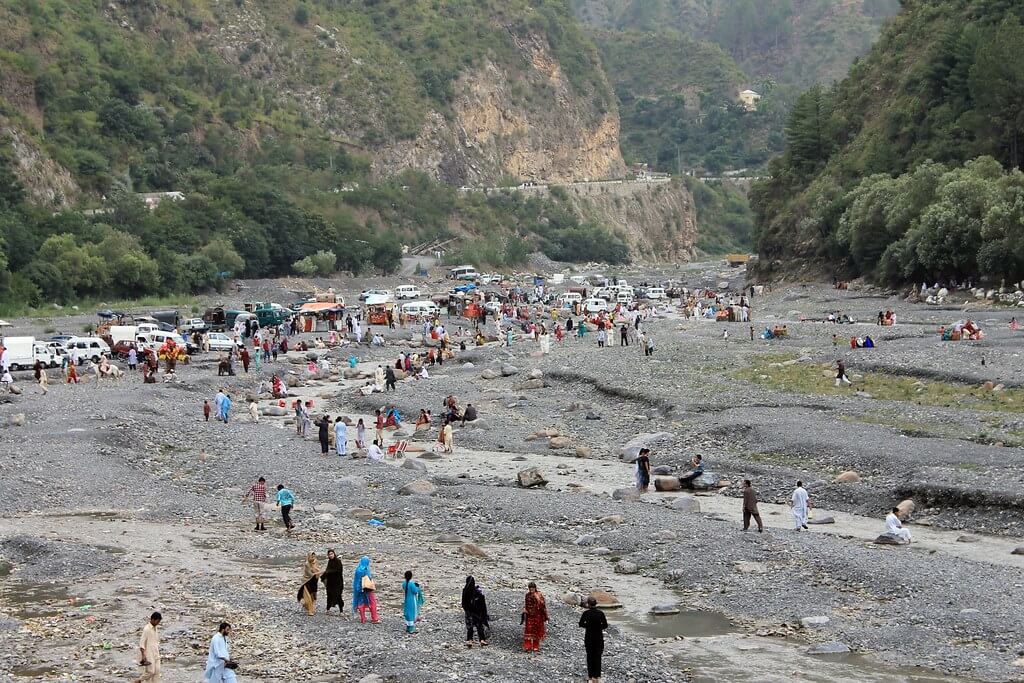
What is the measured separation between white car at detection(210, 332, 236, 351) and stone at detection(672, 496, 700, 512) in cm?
3313

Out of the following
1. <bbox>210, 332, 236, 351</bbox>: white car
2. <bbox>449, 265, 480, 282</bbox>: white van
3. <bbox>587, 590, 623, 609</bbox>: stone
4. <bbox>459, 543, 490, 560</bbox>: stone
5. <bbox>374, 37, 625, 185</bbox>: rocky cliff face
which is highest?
<bbox>374, 37, 625, 185</bbox>: rocky cliff face

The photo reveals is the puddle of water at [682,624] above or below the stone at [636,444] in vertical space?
below

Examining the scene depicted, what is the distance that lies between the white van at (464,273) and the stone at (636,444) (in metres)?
63.4

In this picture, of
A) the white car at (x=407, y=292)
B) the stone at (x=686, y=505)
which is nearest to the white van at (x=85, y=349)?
the stone at (x=686, y=505)

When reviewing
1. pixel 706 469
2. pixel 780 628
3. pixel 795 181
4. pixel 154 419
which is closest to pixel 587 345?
pixel 154 419

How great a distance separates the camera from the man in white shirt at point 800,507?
23938 millimetres

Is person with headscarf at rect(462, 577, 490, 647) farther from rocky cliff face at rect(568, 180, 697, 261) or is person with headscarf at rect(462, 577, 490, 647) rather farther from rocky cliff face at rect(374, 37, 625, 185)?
rocky cliff face at rect(568, 180, 697, 261)

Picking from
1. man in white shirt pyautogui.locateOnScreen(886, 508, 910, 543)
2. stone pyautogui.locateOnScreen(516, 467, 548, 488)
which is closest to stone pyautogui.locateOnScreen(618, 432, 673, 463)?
stone pyautogui.locateOnScreen(516, 467, 548, 488)

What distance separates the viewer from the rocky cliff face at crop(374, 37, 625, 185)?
141m

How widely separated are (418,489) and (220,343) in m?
30.1

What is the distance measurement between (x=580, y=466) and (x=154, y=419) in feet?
41.4

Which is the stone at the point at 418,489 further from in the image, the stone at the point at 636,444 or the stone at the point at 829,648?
the stone at the point at 829,648

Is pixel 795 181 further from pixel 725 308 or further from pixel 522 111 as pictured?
pixel 522 111

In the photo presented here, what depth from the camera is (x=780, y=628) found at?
19031mm
